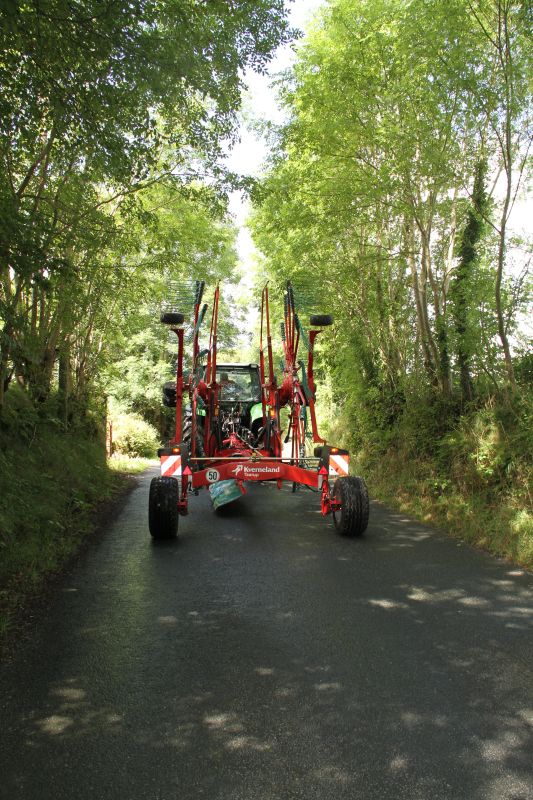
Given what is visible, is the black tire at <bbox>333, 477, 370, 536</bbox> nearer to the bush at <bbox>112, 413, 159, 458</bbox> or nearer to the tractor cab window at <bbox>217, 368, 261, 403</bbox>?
the tractor cab window at <bbox>217, 368, 261, 403</bbox>

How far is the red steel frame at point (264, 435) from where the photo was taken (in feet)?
24.1

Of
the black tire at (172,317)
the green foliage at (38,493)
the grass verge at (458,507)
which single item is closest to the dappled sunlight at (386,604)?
the grass verge at (458,507)

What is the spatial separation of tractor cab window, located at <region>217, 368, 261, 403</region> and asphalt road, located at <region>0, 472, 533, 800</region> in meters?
5.04

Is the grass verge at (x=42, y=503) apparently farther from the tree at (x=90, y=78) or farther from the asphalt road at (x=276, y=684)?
the tree at (x=90, y=78)

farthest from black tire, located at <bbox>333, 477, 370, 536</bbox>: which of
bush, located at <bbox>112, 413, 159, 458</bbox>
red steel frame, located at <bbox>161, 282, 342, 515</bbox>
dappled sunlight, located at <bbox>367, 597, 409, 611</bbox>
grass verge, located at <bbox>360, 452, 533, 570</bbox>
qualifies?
bush, located at <bbox>112, 413, 159, 458</bbox>

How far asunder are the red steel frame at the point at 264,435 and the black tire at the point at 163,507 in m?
0.30

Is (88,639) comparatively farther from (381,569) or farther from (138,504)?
(138,504)

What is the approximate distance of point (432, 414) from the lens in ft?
33.1

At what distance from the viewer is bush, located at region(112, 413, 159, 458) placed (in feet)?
69.4

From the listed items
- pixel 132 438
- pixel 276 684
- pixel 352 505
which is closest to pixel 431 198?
pixel 352 505

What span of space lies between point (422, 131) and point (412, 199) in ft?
4.40

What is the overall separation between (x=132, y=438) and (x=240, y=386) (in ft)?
40.0

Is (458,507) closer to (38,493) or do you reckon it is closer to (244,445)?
(244,445)

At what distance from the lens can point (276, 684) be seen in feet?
11.0
